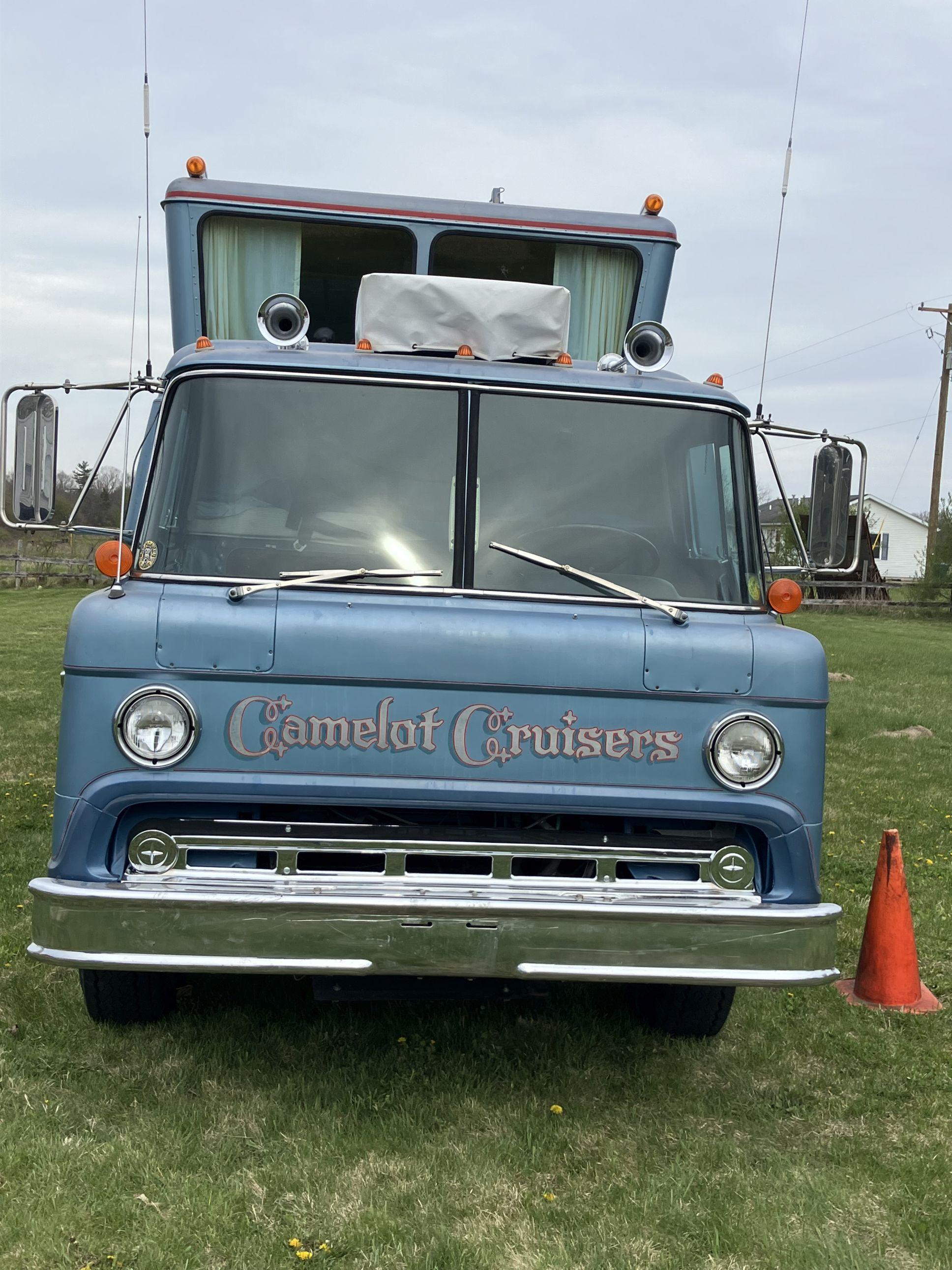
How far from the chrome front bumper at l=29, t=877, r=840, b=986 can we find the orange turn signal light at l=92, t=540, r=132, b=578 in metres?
0.99

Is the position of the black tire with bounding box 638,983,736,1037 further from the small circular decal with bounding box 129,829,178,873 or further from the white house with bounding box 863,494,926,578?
the white house with bounding box 863,494,926,578

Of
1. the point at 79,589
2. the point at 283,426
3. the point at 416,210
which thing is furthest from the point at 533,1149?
the point at 79,589

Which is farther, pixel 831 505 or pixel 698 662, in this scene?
pixel 831 505

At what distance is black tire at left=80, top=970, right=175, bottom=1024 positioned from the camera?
13.6 feet

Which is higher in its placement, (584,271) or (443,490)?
(584,271)

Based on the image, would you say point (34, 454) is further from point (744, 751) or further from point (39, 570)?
point (39, 570)

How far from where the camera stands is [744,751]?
3.59 meters

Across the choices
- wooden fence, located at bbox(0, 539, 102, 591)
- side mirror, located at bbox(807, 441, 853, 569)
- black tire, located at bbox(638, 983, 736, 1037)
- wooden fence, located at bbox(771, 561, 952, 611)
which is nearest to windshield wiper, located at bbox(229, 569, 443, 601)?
side mirror, located at bbox(807, 441, 853, 569)

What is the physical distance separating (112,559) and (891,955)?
3.47 meters

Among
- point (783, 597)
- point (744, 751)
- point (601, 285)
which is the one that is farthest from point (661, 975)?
point (601, 285)

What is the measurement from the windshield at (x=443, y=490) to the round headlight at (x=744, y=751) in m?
0.58

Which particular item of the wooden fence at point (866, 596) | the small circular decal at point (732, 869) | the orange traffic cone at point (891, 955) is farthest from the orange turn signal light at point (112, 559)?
the wooden fence at point (866, 596)

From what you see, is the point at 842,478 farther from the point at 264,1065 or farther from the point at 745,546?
the point at 264,1065

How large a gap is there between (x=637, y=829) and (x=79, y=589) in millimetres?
30796
